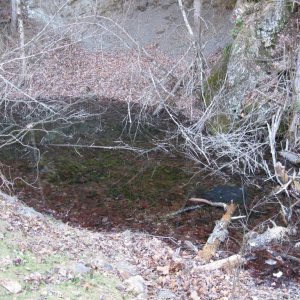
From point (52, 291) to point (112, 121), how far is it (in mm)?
10225

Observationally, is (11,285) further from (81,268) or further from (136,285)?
(136,285)

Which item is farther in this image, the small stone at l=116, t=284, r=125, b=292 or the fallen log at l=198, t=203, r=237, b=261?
the fallen log at l=198, t=203, r=237, b=261

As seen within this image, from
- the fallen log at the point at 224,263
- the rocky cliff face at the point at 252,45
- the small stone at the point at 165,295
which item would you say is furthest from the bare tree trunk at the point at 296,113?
the small stone at the point at 165,295

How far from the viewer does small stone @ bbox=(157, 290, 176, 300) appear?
4.83 meters

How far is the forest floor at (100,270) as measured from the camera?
4.51 meters

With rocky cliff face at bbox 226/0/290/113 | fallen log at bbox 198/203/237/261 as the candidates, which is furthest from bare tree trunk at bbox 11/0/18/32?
fallen log at bbox 198/203/237/261

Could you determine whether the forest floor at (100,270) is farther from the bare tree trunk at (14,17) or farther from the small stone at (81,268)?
the bare tree trunk at (14,17)

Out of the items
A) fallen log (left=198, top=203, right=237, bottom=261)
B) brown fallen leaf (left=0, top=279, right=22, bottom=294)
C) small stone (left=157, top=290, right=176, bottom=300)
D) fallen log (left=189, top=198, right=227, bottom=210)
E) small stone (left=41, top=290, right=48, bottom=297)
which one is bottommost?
fallen log (left=189, top=198, right=227, bottom=210)

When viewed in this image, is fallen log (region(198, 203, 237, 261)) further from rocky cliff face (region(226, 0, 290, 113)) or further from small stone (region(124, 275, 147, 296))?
rocky cliff face (region(226, 0, 290, 113))

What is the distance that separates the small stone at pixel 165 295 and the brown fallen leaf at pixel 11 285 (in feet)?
4.72

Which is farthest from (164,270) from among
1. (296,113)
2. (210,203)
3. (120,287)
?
(296,113)

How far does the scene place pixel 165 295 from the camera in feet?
16.0

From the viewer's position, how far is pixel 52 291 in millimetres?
4332

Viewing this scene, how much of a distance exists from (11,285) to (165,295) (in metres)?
1.60
